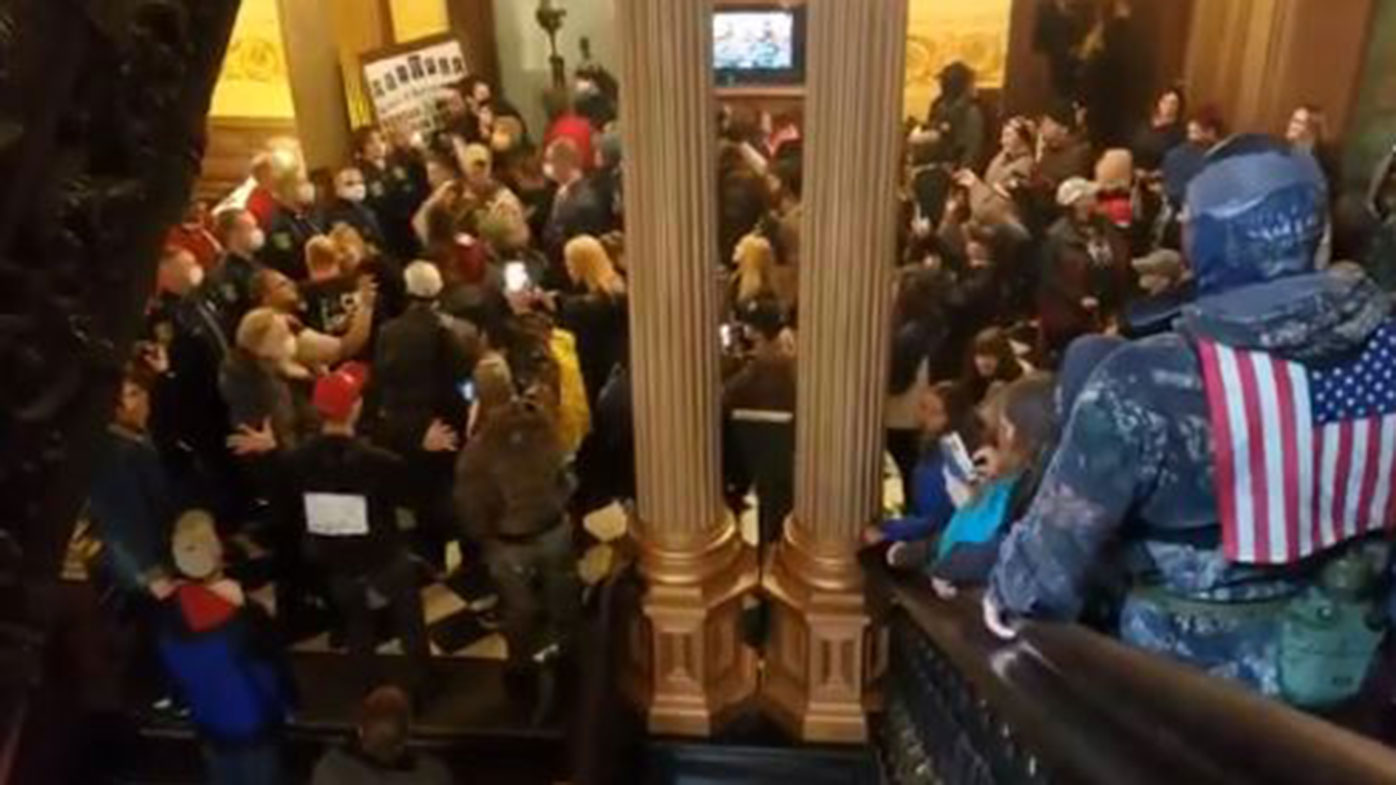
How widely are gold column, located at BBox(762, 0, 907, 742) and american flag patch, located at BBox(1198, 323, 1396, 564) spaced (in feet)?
6.56

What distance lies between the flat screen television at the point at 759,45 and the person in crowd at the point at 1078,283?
5.38 meters

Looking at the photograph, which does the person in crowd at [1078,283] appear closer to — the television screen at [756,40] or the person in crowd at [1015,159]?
the person in crowd at [1015,159]

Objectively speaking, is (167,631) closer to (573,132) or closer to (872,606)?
(872,606)

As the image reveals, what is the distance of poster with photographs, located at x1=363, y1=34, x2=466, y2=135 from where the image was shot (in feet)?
31.8

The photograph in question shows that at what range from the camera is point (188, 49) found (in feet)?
2.83

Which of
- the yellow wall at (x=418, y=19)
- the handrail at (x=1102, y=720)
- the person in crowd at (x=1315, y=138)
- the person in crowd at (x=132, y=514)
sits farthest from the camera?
the yellow wall at (x=418, y=19)

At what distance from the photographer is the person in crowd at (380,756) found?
155 inches

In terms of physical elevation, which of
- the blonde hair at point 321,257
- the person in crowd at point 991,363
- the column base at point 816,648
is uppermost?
the blonde hair at point 321,257

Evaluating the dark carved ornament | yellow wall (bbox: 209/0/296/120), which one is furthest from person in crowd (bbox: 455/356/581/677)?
yellow wall (bbox: 209/0/296/120)

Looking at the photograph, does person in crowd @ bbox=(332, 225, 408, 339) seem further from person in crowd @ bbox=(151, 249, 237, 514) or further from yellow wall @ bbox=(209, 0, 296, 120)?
yellow wall @ bbox=(209, 0, 296, 120)

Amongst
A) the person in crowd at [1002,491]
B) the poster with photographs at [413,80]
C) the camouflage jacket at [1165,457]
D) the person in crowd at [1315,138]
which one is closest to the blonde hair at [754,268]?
the person in crowd at [1002,491]

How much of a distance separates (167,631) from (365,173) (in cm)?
400

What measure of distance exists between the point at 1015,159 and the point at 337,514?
454 cm

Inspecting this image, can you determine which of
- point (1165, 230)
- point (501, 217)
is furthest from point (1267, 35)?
point (501, 217)
